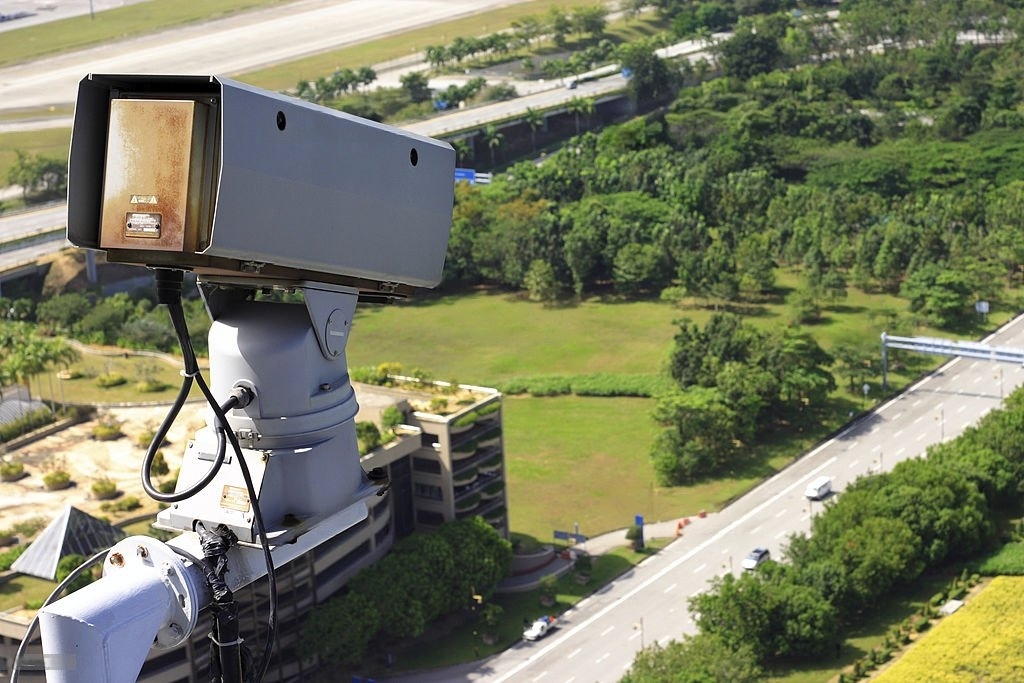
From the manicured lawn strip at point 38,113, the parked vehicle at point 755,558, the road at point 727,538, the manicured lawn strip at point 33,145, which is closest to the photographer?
the road at point 727,538

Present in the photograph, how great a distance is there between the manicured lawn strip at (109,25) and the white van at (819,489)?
66.8 m

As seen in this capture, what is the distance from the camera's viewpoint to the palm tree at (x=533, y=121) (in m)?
89.5

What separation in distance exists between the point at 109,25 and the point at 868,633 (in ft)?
261

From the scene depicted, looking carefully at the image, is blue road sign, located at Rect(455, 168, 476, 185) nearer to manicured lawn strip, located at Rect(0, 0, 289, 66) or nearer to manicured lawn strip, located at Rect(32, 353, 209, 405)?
manicured lawn strip, located at Rect(0, 0, 289, 66)

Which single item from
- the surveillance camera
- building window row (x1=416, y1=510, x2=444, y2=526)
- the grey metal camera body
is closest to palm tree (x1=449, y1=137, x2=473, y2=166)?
building window row (x1=416, y1=510, x2=444, y2=526)

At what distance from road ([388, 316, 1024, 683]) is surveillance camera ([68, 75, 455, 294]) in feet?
90.9

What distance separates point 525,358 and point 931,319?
15612 millimetres

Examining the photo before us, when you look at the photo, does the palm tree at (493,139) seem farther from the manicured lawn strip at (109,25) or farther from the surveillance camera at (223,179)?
the surveillance camera at (223,179)

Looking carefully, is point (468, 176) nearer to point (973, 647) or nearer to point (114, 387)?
point (114, 387)

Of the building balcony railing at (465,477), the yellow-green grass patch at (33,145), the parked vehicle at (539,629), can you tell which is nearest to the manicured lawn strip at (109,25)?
the yellow-green grass patch at (33,145)

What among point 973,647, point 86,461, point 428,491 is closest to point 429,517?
point 428,491

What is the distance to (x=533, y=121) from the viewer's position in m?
89.6

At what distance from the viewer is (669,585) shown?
123ft

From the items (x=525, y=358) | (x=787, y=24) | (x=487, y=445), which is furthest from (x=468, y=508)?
(x=787, y=24)
